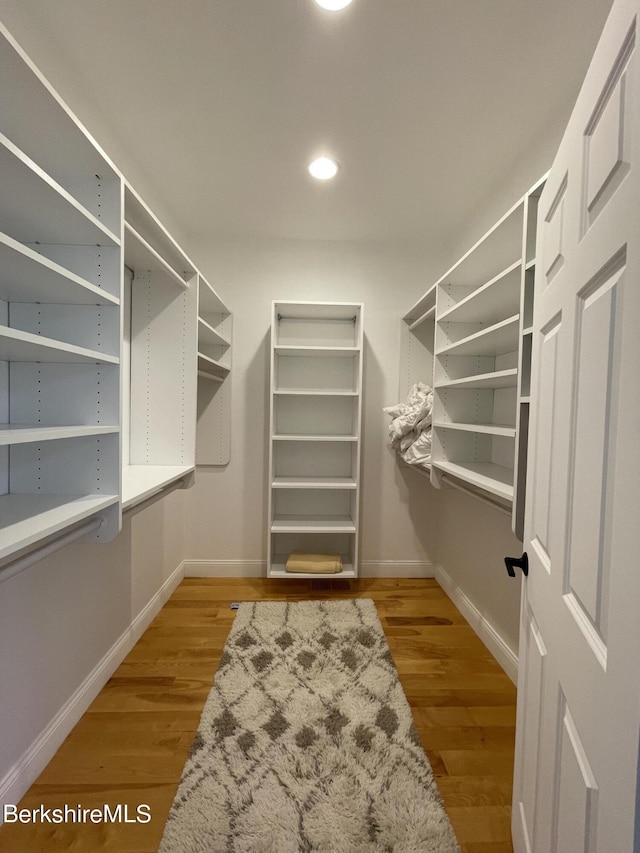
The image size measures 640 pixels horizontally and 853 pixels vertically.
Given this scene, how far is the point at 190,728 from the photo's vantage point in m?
1.54

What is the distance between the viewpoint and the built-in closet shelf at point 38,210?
0.87m

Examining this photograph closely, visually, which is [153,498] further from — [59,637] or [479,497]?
[479,497]

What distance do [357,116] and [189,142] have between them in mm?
816

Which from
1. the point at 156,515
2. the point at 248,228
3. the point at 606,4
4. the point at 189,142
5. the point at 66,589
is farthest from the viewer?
the point at 248,228

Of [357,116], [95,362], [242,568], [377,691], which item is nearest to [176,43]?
[357,116]

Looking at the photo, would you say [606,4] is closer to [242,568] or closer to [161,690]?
[161,690]

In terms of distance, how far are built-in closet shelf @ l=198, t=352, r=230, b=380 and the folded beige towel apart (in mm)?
1405

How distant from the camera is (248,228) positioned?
8.98 ft

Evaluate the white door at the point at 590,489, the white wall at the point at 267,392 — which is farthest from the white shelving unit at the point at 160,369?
the white door at the point at 590,489

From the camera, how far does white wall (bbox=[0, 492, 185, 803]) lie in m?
1.24

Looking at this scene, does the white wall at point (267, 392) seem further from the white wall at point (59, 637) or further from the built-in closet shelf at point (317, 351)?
the white wall at point (59, 637)

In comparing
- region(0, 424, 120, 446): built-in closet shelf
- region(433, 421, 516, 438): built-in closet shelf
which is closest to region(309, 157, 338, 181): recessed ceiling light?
region(433, 421, 516, 438): built-in closet shelf

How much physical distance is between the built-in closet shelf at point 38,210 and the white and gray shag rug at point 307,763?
181cm

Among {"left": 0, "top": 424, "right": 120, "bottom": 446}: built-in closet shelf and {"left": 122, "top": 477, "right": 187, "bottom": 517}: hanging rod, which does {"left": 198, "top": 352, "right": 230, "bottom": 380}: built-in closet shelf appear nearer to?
{"left": 122, "top": 477, "right": 187, "bottom": 517}: hanging rod
